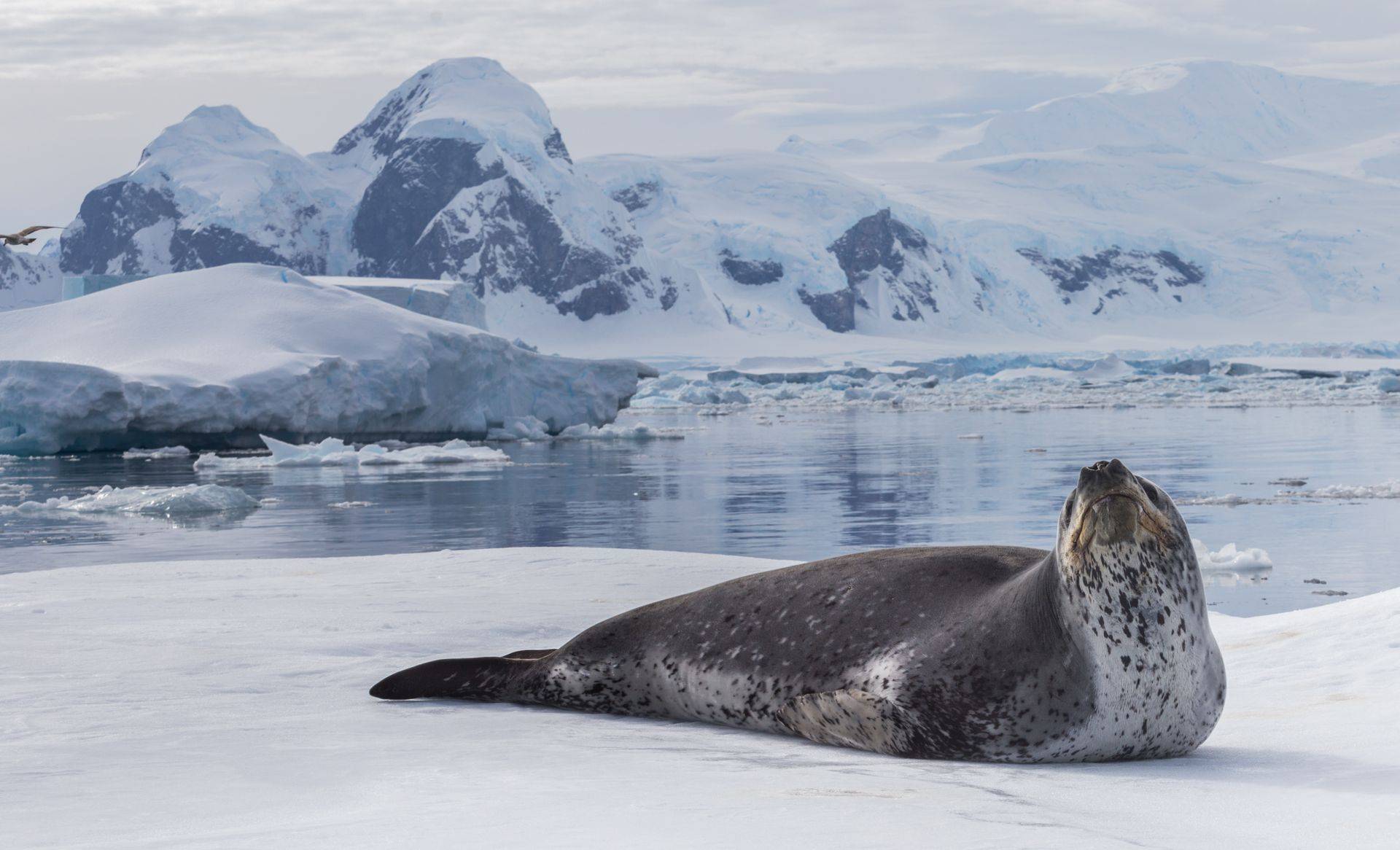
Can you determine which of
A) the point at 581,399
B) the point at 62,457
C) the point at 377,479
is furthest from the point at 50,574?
the point at 581,399

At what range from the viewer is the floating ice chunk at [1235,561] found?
9.16 meters

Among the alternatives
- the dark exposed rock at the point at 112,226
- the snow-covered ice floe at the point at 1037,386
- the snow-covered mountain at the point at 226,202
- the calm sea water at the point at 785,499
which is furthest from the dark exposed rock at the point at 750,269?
the calm sea water at the point at 785,499

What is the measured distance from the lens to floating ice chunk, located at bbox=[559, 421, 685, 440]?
3143cm

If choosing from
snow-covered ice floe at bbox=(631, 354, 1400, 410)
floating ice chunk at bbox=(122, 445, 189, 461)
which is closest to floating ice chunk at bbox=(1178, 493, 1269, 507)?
floating ice chunk at bbox=(122, 445, 189, 461)

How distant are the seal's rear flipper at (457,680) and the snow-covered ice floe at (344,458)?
62.7 ft

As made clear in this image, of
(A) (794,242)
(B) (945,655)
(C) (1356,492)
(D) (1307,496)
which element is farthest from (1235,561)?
(A) (794,242)

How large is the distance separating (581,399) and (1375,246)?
308 feet

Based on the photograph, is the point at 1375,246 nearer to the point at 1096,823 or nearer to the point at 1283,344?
the point at 1283,344

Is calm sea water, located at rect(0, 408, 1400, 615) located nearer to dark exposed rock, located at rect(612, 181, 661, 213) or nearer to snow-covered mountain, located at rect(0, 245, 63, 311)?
dark exposed rock, located at rect(612, 181, 661, 213)

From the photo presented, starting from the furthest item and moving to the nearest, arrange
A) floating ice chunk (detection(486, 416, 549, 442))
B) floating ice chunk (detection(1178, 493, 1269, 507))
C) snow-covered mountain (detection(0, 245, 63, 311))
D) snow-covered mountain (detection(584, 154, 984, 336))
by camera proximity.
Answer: snow-covered mountain (detection(0, 245, 63, 311)), snow-covered mountain (detection(584, 154, 984, 336)), floating ice chunk (detection(486, 416, 549, 442)), floating ice chunk (detection(1178, 493, 1269, 507))

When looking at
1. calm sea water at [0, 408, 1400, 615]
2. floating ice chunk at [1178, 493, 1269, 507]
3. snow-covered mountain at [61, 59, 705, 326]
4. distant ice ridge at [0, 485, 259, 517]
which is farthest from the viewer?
snow-covered mountain at [61, 59, 705, 326]

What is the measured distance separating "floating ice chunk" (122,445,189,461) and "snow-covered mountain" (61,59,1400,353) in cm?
6379

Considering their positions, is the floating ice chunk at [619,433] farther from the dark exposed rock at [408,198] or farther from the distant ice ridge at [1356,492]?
the dark exposed rock at [408,198]

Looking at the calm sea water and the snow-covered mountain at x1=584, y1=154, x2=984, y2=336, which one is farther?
the snow-covered mountain at x1=584, y1=154, x2=984, y2=336
